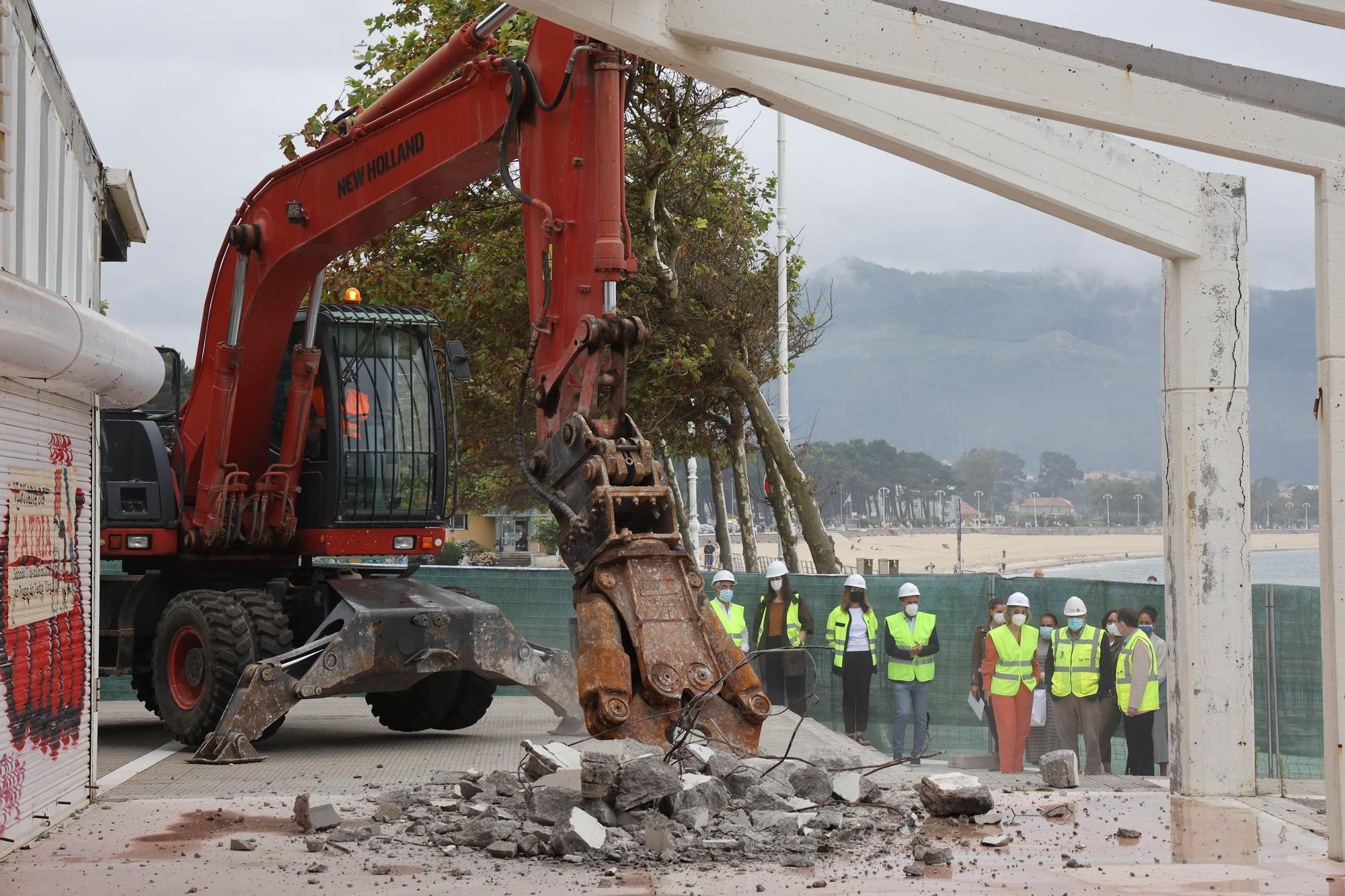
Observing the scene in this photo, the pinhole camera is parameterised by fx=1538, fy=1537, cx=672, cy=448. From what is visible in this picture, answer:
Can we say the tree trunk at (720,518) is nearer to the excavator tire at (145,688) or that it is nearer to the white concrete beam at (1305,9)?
the excavator tire at (145,688)

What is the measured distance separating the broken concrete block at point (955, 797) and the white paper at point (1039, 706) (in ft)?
20.5

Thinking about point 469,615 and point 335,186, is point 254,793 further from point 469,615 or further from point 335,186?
point 335,186

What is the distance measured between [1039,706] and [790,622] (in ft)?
9.49

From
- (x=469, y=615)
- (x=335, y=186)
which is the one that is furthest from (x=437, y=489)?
(x=335, y=186)

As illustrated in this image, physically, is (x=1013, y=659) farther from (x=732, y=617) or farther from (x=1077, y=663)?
(x=732, y=617)

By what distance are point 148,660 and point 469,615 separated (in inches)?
140

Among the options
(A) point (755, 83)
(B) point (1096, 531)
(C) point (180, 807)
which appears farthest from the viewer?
(B) point (1096, 531)

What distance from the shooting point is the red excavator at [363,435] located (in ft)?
30.2

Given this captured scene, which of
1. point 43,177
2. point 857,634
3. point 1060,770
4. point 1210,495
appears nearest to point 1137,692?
point 857,634

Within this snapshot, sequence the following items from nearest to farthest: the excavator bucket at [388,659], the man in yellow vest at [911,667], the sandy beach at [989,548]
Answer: the excavator bucket at [388,659] < the man in yellow vest at [911,667] < the sandy beach at [989,548]

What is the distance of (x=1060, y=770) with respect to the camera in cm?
1073

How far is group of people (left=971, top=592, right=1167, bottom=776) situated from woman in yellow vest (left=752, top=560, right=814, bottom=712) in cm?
196

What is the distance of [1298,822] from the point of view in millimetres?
8508

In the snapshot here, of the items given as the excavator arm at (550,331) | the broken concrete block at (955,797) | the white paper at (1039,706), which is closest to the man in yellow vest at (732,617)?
the white paper at (1039,706)
